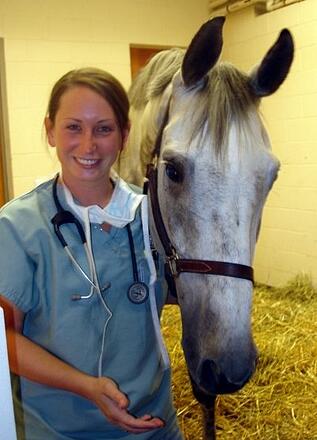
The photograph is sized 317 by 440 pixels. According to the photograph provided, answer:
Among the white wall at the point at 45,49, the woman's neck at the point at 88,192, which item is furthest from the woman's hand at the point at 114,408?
the white wall at the point at 45,49

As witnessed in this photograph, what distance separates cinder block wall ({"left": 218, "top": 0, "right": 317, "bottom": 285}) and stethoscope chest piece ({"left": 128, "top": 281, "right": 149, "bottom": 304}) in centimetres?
283

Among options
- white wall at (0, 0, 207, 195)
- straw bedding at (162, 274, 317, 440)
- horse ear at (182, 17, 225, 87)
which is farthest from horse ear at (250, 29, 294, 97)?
white wall at (0, 0, 207, 195)

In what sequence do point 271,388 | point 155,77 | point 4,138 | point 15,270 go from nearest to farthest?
point 15,270
point 155,77
point 271,388
point 4,138

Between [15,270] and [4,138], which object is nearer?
[15,270]

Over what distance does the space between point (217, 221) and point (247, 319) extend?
197 mm

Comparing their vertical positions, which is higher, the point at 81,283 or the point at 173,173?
the point at 173,173

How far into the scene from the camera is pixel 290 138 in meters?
3.84

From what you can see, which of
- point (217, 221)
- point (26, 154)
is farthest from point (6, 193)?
point (217, 221)

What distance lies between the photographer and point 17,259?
1001 millimetres

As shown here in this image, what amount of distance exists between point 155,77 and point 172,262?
554 mm

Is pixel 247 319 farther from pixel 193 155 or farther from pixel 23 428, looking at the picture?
pixel 23 428

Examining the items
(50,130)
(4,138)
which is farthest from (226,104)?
(4,138)

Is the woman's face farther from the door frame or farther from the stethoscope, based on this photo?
the door frame

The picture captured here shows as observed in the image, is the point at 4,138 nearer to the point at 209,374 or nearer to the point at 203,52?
the point at 203,52
